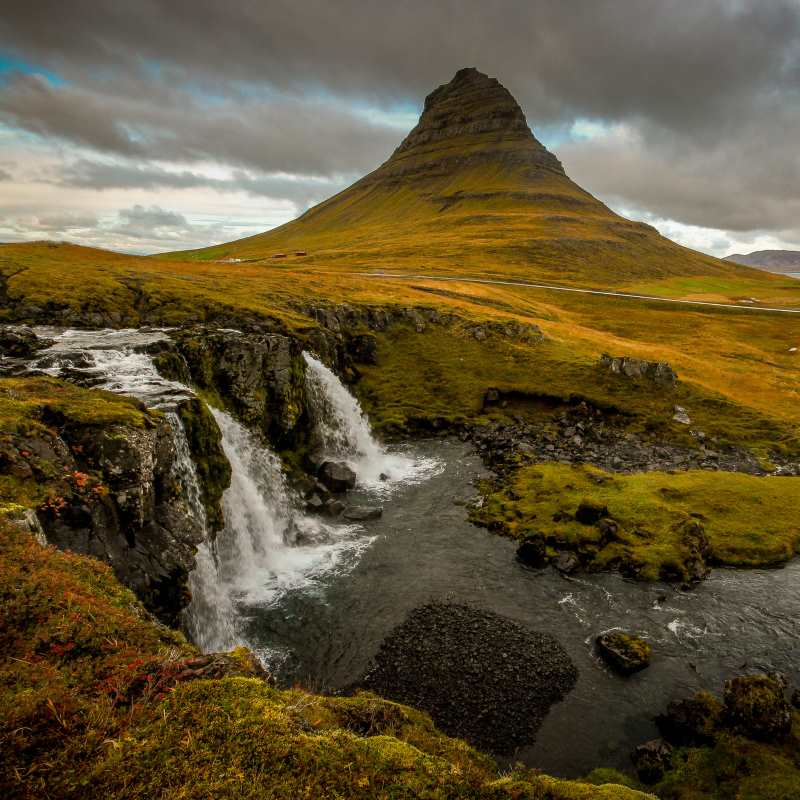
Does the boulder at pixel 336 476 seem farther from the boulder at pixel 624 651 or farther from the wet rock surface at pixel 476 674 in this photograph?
the boulder at pixel 624 651

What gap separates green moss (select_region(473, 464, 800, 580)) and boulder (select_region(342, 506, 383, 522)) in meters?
7.82

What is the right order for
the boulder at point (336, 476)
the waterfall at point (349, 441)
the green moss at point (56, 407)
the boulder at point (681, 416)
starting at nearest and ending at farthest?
the green moss at point (56, 407)
the boulder at point (336, 476)
the waterfall at point (349, 441)
the boulder at point (681, 416)

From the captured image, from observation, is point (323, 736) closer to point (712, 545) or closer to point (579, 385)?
point (712, 545)

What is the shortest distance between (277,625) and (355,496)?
16.6m

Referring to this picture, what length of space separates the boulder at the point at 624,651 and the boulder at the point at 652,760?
411 centimetres

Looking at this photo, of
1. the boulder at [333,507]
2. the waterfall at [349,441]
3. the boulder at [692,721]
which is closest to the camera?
the boulder at [692,721]

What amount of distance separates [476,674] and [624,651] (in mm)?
7667

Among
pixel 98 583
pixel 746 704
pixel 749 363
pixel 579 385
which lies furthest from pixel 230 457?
pixel 749 363

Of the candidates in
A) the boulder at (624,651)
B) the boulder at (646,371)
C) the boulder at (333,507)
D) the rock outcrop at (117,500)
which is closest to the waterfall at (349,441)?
the boulder at (333,507)

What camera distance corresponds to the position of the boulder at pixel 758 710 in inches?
749

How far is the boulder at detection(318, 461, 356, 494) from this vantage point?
42.8 m

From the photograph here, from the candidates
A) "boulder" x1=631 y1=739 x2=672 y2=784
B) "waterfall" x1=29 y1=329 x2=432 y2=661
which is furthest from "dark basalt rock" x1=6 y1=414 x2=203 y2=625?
"boulder" x1=631 y1=739 x2=672 y2=784

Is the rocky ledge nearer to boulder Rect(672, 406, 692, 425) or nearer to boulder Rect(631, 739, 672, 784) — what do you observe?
boulder Rect(672, 406, 692, 425)

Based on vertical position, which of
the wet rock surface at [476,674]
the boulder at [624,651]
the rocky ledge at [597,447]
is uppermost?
the rocky ledge at [597,447]
